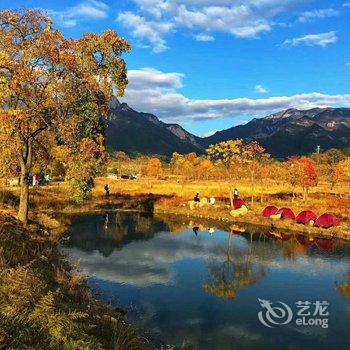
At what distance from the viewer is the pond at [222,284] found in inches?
942

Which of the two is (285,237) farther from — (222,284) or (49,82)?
(49,82)

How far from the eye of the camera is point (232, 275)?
3722cm

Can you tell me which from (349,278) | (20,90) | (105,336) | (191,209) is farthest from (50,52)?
(191,209)

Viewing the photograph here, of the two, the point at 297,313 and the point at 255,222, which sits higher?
the point at 255,222

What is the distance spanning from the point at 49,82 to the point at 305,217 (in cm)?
4134

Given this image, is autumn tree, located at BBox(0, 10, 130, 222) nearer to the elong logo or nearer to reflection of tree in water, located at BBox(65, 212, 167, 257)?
reflection of tree in water, located at BBox(65, 212, 167, 257)

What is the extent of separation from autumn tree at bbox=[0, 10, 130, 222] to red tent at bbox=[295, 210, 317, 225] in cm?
3549

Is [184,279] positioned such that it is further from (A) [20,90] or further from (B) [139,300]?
(A) [20,90]

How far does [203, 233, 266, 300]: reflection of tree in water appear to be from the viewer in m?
32.7

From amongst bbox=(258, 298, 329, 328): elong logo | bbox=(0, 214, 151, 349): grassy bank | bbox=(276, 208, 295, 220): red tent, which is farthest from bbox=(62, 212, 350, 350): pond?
bbox=(276, 208, 295, 220): red tent

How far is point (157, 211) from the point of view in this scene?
7881cm

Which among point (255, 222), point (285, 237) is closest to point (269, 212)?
point (255, 222)

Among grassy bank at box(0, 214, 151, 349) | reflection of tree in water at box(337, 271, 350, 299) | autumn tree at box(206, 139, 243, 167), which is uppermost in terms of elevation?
autumn tree at box(206, 139, 243, 167)

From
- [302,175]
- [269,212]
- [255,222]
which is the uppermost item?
[302,175]
